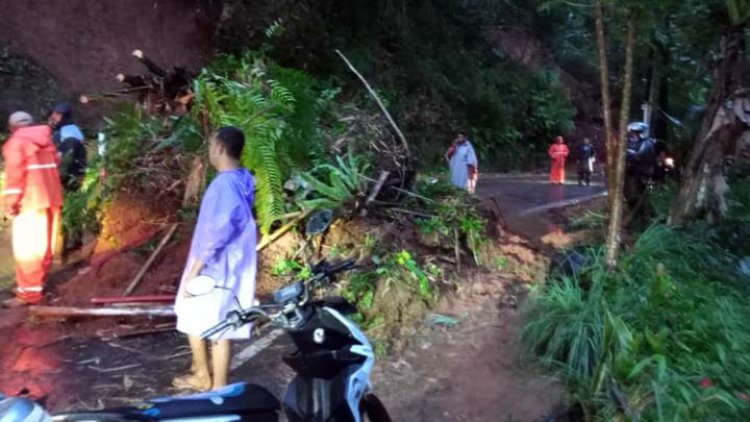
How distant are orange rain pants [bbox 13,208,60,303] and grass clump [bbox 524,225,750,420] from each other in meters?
4.60

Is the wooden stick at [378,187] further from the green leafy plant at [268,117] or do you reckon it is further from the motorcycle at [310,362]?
the motorcycle at [310,362]

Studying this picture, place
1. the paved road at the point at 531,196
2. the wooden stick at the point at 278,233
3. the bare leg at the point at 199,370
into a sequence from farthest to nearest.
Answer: the paved road at the point at 531,196 < the wooden stick at the point at 278,233 < the bare leg at the point at 199,370

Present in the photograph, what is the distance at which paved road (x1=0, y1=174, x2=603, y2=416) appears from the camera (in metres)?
5.87

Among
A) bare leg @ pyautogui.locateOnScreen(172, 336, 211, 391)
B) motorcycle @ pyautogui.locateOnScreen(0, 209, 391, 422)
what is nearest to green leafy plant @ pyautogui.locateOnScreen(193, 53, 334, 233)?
bare leg @ pyautogui.locateOnScreen(172, 336, 211, 391)

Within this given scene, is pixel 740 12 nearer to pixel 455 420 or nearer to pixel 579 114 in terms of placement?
pixel 455 420

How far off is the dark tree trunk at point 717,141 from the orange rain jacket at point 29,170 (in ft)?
21.0

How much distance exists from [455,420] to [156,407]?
9.26 ft

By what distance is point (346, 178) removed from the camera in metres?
8.34

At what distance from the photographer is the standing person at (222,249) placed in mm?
5051

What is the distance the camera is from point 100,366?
6.34 meters

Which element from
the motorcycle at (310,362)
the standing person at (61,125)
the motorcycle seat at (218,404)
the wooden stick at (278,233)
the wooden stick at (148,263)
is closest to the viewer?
the motorcycle seat at (218,404)

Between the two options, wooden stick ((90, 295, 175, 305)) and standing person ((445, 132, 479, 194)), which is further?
standing person ((445, 132, 479, 194))

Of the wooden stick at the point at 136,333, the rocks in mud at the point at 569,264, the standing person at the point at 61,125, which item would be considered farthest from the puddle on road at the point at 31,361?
the rocks in mud at the point at 569,264

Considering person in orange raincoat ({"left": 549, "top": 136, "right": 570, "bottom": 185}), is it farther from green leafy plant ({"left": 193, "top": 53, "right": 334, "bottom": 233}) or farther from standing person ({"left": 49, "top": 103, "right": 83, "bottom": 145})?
standing person ({"left": 49, "top": 103, "right": 83, "bottom": 145})
